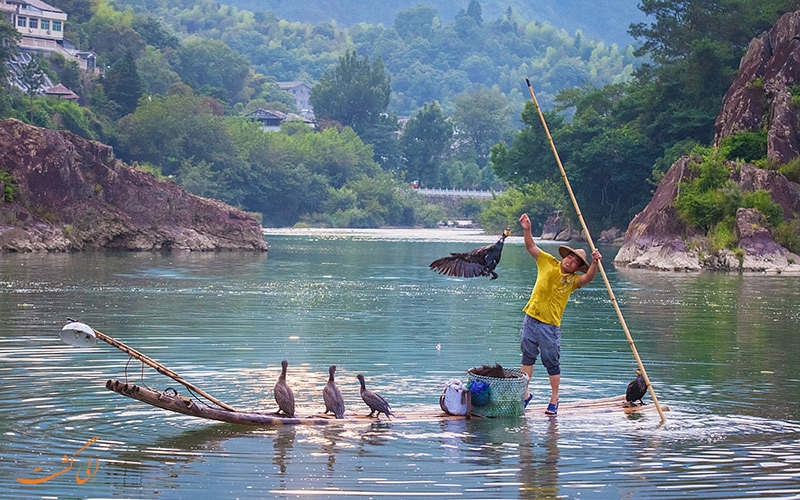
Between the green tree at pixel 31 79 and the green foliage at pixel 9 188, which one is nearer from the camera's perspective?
the green foliage at pixel 9 188

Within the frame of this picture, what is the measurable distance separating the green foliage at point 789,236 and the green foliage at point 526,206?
37.9m

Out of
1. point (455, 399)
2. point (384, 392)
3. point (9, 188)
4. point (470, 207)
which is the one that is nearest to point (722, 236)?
point (9, 188)

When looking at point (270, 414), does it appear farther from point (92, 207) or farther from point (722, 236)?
point (92, 207)

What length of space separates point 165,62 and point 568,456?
131 meters

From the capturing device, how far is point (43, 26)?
402ft

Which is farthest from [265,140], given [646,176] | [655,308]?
[655,308]

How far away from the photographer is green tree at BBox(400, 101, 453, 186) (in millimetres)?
148000

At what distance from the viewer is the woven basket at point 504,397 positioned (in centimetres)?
1274

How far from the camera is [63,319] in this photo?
70.6ft

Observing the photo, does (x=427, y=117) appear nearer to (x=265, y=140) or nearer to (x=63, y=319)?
(x=265, y=140)

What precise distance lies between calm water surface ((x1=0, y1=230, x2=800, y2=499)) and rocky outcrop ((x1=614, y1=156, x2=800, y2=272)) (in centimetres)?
1082

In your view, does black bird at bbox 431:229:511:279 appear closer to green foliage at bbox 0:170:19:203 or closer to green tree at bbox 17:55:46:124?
green foliage at bbox 0:170:19:203

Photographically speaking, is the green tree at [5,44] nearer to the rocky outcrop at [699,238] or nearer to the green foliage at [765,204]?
the rocky outcrop at [699,238]

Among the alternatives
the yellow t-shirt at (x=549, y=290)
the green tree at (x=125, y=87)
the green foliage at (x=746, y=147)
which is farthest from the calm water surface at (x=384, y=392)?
the green tree at (x=125, y=87)
